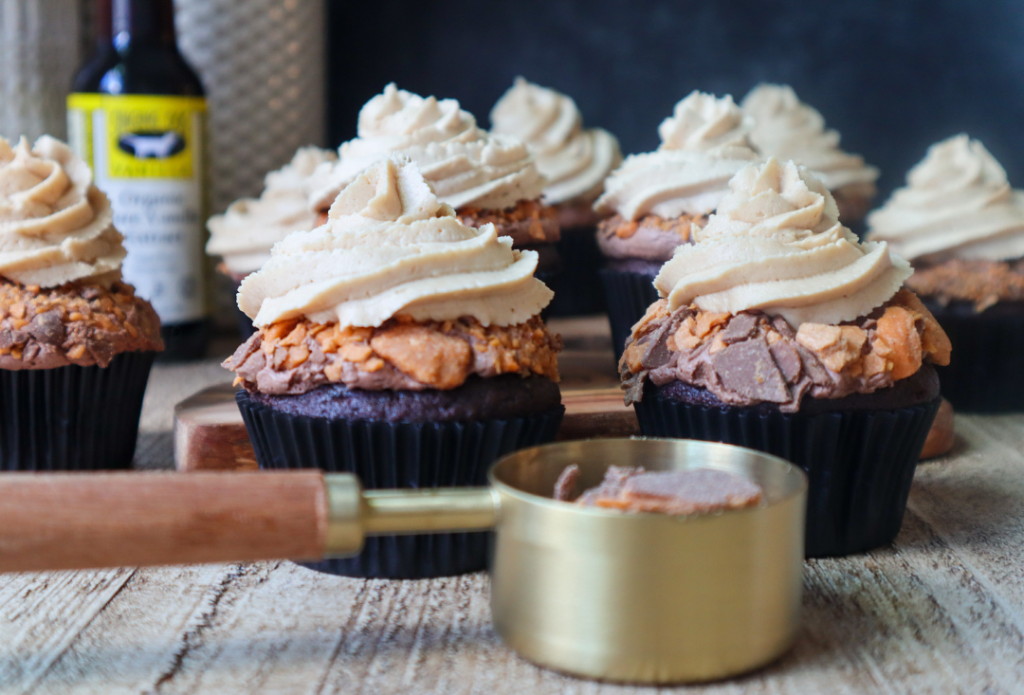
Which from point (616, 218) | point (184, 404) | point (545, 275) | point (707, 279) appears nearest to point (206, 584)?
point (184, 404)

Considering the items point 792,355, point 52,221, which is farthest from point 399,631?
point 52,221

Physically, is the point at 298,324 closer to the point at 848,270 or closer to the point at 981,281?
the point at 848,270

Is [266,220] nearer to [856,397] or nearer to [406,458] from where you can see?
[406,458]

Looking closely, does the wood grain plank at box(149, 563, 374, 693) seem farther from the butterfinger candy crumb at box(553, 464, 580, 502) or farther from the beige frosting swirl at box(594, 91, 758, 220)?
the beige frosting swirl at box(594, 91, 758, 220)

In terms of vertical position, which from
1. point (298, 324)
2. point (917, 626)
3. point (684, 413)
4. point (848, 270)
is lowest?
point (917, 626)

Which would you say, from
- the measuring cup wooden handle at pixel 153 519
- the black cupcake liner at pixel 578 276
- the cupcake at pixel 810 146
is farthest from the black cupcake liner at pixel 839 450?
the cupcake at pixel 810 146

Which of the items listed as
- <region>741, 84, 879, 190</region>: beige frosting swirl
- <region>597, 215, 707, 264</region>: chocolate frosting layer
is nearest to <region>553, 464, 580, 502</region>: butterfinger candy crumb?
<region>597, 215, 707, 264</region>: chocolate frosting layer
